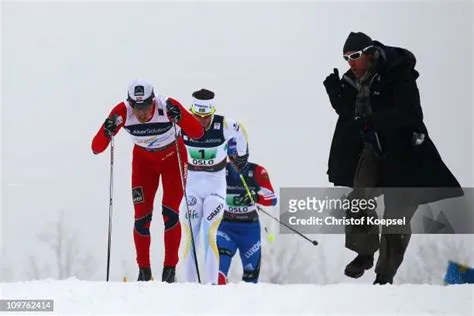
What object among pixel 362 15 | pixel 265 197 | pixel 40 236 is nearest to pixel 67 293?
pixel 265 197

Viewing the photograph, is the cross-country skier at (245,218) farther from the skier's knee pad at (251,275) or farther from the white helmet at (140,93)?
the white helmet at (140,93)

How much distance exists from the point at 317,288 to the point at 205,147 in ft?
10.6

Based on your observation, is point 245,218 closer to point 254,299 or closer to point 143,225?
point 143,225

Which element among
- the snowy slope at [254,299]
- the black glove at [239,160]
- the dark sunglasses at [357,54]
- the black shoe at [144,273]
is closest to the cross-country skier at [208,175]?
the black glove at [239,160]

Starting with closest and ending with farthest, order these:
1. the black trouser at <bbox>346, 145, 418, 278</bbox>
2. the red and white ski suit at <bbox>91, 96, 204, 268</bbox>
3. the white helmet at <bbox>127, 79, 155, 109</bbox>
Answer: the black trouser at <bbox>346, 145, 418, 278</bbox> → the white helmet at <bbox>127, 79, 155, 109</bbox> → the red and white ski suit at <bbox>91, 96, 204, 268</bbox>

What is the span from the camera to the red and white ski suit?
31.7ft

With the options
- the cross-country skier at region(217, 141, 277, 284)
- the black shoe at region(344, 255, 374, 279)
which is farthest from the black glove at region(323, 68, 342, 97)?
the cross-country skier at region(217, 141, 277, 284)

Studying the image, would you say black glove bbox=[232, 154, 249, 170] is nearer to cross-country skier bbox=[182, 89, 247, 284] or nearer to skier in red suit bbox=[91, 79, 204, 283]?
cross-country skier bbox=[182, 89, 247, 284]

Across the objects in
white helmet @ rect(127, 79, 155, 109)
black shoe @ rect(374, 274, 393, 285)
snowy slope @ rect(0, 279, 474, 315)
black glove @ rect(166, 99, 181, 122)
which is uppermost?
white helmet @ rect(127, 79, 155, 109)

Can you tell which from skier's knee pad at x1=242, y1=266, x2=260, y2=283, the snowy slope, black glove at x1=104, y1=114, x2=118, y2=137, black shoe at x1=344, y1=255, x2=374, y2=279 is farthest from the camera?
skier's knee pad at x1=242, y1=266, x2=260, y2=283

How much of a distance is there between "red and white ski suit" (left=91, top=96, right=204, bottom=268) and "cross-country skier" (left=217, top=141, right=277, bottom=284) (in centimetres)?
230

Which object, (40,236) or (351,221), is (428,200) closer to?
(351,221)

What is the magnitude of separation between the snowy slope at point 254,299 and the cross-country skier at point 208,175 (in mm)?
2695

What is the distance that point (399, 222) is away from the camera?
8.05 metres
